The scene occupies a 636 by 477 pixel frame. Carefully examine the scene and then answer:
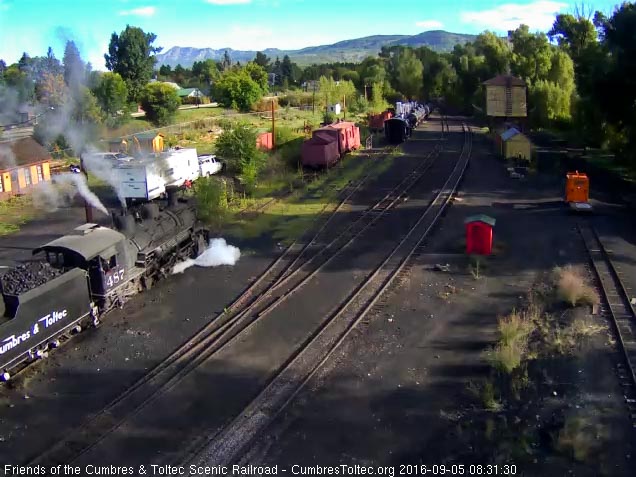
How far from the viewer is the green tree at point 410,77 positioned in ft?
344

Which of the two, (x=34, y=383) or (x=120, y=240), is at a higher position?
(x=120, y=240)

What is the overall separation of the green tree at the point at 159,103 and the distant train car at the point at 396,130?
23.0 metres

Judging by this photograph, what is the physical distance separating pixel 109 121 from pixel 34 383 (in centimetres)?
3330

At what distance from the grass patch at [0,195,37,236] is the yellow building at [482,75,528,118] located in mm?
42319

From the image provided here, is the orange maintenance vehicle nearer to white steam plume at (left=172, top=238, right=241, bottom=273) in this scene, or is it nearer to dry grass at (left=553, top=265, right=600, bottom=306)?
dry grass at (left=553, top=265, right=600, bottom=306)

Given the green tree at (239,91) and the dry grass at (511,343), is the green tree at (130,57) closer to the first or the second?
the green tree at (239,91)

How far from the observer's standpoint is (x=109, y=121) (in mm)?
41688

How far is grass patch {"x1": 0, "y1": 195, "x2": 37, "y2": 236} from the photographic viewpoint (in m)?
25.4

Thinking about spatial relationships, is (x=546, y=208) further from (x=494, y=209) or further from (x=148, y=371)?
(x=148, y=371)

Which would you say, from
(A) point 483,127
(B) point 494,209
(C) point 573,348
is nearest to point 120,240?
(C) point 573,348

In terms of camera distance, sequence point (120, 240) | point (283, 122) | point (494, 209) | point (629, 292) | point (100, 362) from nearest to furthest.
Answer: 1. point (100, 362)
2. point (120, 240)
3. point (629, 292)
4. point (494, 209)
5. point (283, 122)

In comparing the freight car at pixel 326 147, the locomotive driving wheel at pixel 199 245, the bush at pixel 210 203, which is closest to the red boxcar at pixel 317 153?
the freight car at pixel 326 147

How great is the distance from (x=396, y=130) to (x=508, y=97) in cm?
1288

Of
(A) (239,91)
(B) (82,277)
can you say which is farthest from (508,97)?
(B) (82,277)
